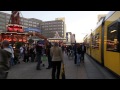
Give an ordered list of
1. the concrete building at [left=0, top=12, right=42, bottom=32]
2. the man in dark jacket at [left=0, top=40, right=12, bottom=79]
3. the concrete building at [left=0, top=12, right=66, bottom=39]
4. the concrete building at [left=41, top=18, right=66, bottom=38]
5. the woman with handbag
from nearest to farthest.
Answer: the man in dark jacket at [left=0, top=40, right=12, bottom=79] → the woman with handbag → the concrete building at [left=41, top=18, right=66, bottom=38] → the concrete building at [left=0, top=12, right=66, bottom=39] → the concrete building at [left=0, top=12, right=42, bottom=32]

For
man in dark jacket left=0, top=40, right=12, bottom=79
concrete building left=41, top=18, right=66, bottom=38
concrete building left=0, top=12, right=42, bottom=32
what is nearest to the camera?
man in dark jacket left=0, top=40, right=12, bottom=79

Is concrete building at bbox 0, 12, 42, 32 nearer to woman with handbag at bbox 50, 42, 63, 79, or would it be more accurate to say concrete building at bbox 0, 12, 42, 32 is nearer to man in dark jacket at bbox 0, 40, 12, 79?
woman with handbag at bbox 50, 42, 63, 79

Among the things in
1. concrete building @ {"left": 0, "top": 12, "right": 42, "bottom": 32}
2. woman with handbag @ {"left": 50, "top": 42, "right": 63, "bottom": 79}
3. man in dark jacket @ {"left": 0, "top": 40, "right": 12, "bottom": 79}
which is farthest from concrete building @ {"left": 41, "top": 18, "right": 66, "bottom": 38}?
man in dark jacket @ {"left": 0, "top": 40, "right": 12, "bottom": 79}

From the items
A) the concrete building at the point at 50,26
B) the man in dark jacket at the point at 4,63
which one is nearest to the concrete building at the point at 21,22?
the concrete building at the point at 50,26

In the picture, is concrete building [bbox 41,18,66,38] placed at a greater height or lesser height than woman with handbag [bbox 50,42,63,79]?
greater

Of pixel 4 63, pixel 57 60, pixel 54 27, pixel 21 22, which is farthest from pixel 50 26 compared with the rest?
pixel 4 63

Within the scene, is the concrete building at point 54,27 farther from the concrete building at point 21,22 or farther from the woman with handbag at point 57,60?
the woman with handbag at point 57,60

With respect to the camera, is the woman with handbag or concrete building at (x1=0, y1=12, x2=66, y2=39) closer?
the woman with handbag

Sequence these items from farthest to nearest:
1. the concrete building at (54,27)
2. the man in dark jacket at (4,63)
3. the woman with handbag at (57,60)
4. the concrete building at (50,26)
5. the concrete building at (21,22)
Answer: the concrete building at (21,22) → the concrete building at (50,26) → the concrete building at (54,27) → the woman with handbag at (57,60) → the man in dark jacket at (4,63)
